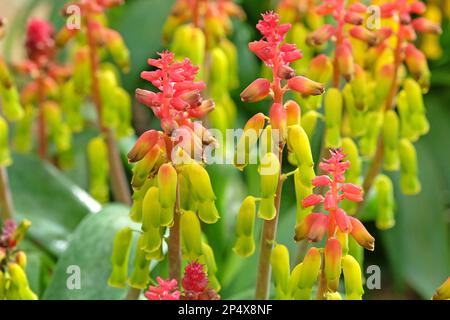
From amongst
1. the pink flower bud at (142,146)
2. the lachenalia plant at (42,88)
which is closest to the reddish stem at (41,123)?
the lachenalia plant at (42,88)

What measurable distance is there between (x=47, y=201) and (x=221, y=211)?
18.1 inches

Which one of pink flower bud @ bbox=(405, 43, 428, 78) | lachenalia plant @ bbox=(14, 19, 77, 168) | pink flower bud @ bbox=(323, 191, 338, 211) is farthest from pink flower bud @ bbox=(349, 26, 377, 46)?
lachenalia plant @ bbox=(14, 19, 77, 168)

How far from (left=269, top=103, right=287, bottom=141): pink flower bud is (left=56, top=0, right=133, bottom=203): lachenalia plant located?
79cm

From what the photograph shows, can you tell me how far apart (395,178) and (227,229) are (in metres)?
0.62

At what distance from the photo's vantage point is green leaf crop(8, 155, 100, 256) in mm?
2309

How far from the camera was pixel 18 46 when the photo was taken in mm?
4488

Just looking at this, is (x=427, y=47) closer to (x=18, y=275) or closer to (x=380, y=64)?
(x=380, y=64)

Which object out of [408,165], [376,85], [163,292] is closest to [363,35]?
[376,85]

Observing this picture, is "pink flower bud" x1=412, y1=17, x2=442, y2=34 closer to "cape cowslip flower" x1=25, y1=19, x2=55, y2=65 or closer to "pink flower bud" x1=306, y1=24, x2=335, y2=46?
A: "pink flower bud" x1=306, y1=24, x2=335, y2=46

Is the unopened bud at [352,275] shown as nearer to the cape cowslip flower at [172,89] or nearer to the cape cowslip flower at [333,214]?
the cape cowslip flower at [333,214]

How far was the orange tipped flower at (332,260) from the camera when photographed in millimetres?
1354

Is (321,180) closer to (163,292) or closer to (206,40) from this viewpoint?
(163,292)

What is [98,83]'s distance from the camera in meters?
2.17
